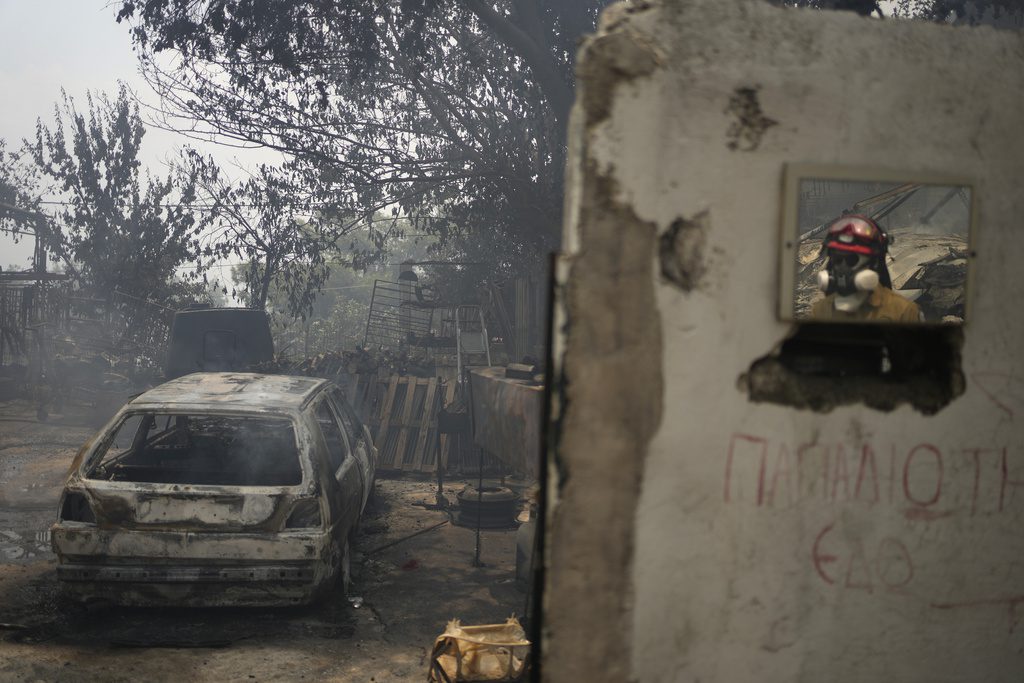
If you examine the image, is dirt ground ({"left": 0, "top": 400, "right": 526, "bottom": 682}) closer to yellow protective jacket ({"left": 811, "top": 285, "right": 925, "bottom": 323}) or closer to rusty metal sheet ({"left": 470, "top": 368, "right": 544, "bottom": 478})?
rusty metal sheet ({"left": 470, "top": 368, "right": 544, "bottom": 478})

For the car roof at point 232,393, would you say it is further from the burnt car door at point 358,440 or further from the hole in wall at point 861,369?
the hole in wall at point 861,369

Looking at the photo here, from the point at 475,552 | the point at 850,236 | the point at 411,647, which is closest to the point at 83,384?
the point at 475,552

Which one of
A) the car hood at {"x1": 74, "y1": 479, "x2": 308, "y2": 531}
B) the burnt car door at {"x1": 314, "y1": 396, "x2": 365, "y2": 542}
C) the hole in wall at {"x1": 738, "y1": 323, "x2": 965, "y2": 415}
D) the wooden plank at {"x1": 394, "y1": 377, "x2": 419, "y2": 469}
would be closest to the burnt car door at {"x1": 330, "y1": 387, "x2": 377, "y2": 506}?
the burnt car door at {"x1": 314, "y1": 396, "x2": 365, "y2": 542}

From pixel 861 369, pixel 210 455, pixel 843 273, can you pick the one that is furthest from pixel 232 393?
pixel 861 369

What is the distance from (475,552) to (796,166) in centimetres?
547

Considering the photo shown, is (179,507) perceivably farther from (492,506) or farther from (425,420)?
(425,420)

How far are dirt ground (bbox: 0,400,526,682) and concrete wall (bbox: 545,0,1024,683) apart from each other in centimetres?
275

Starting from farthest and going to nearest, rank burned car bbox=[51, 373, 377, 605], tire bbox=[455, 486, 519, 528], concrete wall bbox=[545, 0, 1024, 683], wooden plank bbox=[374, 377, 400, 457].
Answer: wooden plank bbox=[374, 377, 400, 457]
tire bbox=[455, 486, 519, 528]
burned car bbox=[51, 373, 377, 605]
concrete wall bbox=[545, 0, 1024, 683]

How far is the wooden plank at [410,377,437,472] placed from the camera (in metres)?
11.1

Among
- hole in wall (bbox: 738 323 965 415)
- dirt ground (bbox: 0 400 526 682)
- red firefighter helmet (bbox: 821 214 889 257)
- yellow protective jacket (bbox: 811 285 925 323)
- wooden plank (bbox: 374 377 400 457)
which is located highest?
red firefighter helmet (bbox: 821 214 889 257)

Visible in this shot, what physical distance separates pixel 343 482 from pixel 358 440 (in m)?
1.46

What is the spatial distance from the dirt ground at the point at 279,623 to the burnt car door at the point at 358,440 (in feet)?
1.98

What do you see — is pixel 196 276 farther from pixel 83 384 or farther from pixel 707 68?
pixel 707 68

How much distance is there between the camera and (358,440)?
7336 mm
